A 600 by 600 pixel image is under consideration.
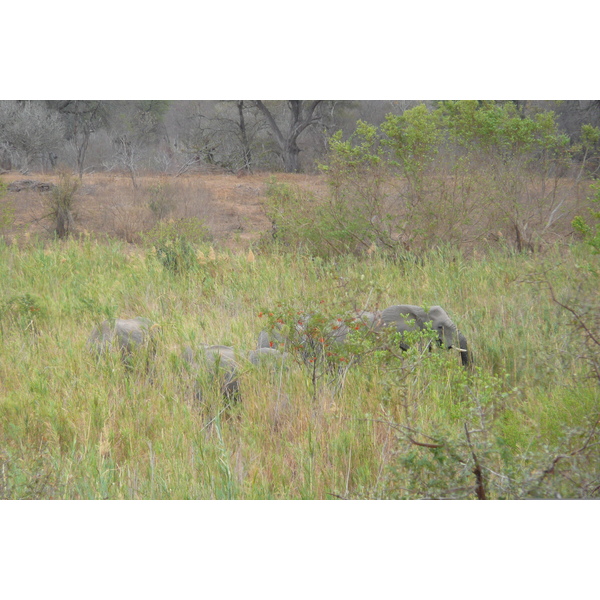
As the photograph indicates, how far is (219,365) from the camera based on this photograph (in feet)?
11.0

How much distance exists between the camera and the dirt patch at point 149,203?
6672 millimetres

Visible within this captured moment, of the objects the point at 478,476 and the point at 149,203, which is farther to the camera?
the point at 149,203

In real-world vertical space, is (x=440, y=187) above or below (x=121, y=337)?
above

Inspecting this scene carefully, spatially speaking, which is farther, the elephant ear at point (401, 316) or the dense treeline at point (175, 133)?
the dense treeline at point (175, 133)

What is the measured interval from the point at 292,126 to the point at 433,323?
3427mm

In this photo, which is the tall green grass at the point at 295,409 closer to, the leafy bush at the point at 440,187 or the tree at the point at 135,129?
the leafy bush at the point at 440,187

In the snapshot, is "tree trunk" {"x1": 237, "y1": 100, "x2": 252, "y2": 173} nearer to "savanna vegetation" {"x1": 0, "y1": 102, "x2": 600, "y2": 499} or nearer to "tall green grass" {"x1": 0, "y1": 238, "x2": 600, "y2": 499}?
"savanna vegetation" {"x1": 0, "y1": 102, "x2": 600, "y2": 499}

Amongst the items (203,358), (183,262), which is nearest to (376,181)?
(183,262)

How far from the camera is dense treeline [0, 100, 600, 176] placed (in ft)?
18.7

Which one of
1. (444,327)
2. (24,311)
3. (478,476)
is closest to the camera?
(478,476)

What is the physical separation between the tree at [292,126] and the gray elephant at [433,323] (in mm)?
2879

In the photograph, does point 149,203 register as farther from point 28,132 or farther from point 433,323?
point 433,323

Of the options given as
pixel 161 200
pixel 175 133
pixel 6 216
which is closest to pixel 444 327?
pixel 175 133

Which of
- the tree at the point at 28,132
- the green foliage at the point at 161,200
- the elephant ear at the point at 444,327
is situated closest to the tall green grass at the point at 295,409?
the elephant ear at the point at 444,327
